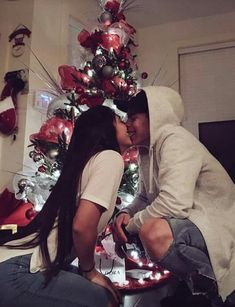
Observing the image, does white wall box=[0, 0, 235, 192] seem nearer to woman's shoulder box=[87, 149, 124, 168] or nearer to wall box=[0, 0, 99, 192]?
wall box=[0, 0, 99, 192]

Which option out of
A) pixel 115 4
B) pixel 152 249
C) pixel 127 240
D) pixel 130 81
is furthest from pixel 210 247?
pixel 115 4

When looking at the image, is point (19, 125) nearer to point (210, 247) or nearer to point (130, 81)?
point (130, 81)

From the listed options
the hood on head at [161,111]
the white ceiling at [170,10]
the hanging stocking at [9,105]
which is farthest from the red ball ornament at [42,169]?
the white ceiling at [170,10]

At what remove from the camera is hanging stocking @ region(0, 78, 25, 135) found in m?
2.38

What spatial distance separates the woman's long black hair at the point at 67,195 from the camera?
3.01ft

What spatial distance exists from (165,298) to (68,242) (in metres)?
0.69

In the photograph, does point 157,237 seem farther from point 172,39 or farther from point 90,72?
point 172,39

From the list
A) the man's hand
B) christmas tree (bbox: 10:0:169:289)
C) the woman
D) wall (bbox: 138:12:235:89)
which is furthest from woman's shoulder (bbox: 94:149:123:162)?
wall (bbox: 138:12:235:89)

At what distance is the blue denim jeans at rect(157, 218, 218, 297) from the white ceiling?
87.7 inches

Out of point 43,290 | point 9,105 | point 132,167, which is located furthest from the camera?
point 9,105

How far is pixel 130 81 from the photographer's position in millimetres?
2080

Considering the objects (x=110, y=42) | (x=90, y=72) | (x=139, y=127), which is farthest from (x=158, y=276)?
(x=110, y=42)

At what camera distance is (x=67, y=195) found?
959mm

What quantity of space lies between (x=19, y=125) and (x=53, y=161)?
2.29 ft
